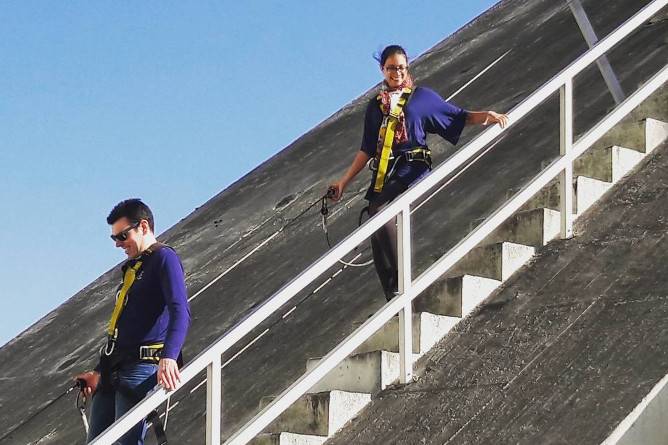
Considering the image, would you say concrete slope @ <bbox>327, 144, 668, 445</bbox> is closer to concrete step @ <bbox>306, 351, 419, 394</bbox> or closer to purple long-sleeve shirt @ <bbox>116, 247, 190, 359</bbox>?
concrete step @ <bbox>306, 351, 419, 394</bbox>

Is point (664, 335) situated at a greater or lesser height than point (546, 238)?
lesser

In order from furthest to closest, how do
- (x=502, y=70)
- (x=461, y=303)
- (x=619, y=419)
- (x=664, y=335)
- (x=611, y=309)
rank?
(x=502, y=70)
(x=461, y=303)
(x=611, y=309)
(x=664, y=335)
(x=619, y=419)

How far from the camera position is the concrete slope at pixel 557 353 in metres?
5.51

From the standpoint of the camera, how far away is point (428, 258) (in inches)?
338

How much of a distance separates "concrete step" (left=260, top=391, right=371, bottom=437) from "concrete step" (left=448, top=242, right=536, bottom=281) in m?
1.05

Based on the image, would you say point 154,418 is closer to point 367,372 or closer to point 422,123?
point 367,372

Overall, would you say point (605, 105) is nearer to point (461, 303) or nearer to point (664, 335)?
point (461, 303)

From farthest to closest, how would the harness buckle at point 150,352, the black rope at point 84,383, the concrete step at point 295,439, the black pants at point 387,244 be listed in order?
the black pants at point 387,244 < the concrete step at point 295,439 < the black rope at point 84,383 < the harness buckle at point 150,352

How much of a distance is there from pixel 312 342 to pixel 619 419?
3159mm

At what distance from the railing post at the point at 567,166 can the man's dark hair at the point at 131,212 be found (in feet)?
7.80

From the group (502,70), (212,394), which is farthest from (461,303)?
(502,70)

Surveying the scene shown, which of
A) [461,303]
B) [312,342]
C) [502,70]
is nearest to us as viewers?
[461,303]

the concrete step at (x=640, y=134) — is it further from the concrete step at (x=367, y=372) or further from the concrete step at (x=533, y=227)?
the concrete step at (x=367, y=372)

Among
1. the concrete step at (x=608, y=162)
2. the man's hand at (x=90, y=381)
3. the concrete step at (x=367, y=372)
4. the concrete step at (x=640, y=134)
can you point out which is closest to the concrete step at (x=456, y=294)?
the concrete step at (x=367, y=372)
